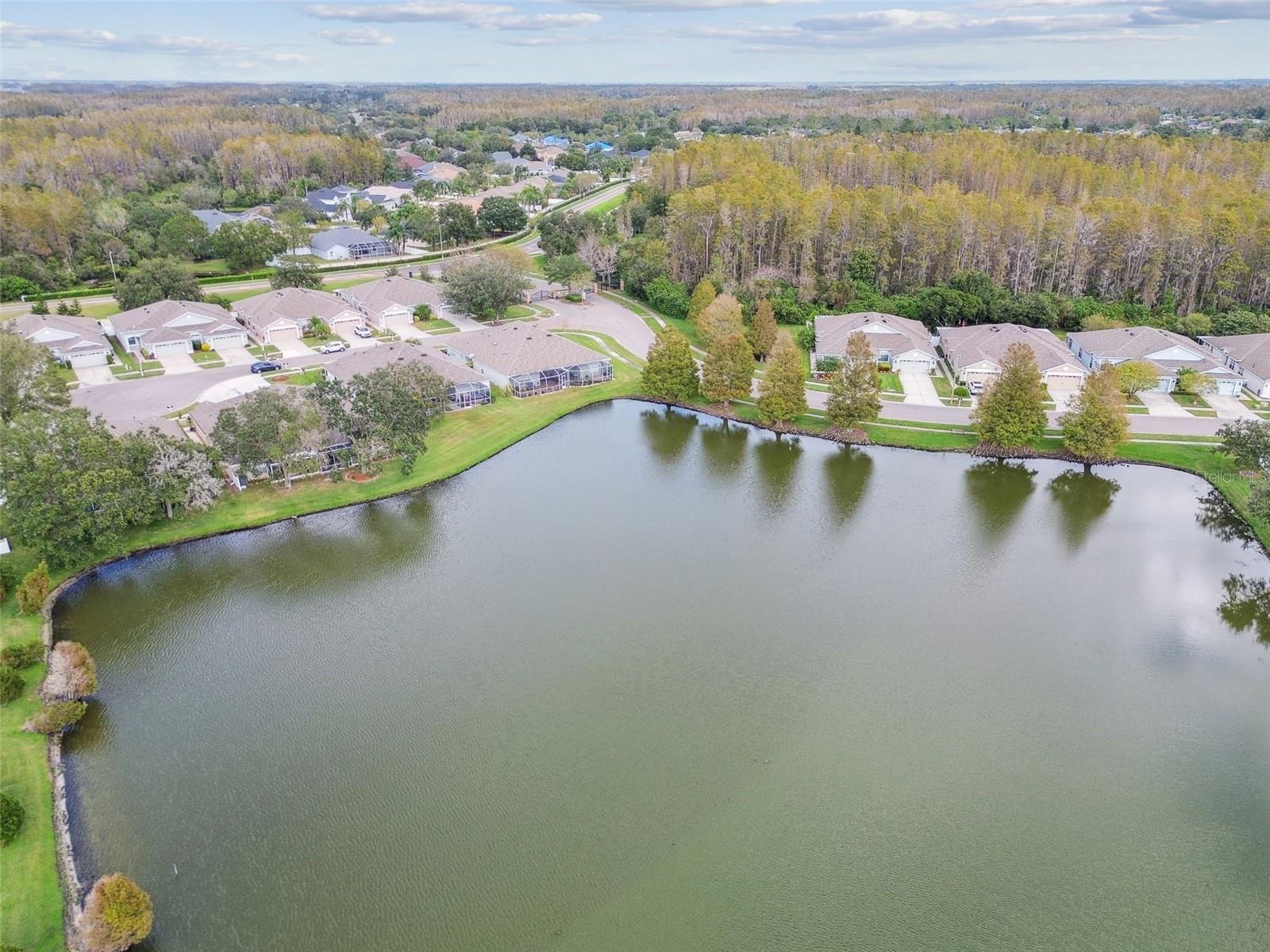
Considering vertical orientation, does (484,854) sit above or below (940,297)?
below

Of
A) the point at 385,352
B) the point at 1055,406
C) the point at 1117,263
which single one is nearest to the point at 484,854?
the point at 385,352

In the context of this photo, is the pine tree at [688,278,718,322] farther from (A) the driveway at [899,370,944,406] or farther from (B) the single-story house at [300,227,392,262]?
(B) the single-story house at [300,227,392,262]

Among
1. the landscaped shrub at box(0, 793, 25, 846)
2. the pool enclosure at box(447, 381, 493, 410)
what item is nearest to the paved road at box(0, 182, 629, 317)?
the pool enclosure at box(447, 381, 493, 410)

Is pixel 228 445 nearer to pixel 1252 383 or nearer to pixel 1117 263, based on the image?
pixel 1252 383

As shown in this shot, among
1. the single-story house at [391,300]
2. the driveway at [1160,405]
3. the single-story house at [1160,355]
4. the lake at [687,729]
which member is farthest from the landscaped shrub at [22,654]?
the single-story house at [1160,355]

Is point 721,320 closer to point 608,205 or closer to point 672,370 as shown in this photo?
point 672,370

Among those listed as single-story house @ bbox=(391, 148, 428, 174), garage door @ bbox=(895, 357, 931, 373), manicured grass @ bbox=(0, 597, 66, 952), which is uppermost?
single-story house @ bbox=(391, 148, 428, 174)

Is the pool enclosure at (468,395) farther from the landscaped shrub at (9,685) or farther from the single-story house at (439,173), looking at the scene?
the single-story house at (439,173)
